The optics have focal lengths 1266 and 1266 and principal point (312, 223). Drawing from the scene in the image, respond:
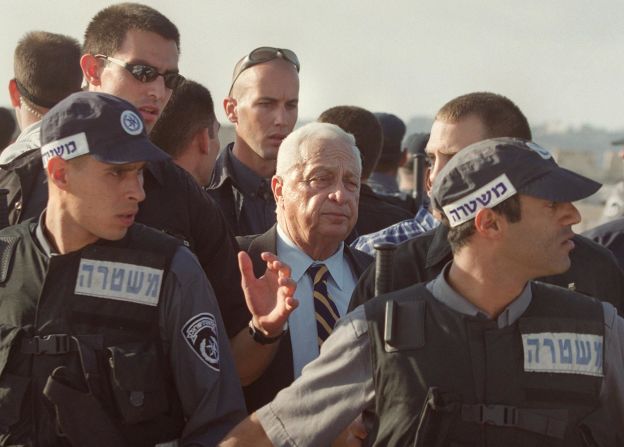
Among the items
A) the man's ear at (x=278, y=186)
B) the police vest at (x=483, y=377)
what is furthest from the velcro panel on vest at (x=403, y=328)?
Result: the man's ear at (x=278, y=186)

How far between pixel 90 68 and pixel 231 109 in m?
1.68

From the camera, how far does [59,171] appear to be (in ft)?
15.8

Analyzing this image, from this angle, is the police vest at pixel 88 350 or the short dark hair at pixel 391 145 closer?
the police vest at pixel 88 350

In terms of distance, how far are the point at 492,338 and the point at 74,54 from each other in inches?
142

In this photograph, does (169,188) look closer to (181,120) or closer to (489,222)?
(181,120)

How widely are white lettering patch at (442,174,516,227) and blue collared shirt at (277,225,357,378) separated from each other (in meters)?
1.11

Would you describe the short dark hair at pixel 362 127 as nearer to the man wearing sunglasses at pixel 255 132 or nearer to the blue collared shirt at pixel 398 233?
the man wearing sunglasses at pixel 255 132

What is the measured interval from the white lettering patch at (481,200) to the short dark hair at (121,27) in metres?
2.18

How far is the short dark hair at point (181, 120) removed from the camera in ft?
22.2

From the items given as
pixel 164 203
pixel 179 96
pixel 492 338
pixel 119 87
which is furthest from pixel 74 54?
pixel 492 338

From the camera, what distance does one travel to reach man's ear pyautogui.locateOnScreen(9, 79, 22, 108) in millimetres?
6883

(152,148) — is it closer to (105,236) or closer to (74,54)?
(105,236)

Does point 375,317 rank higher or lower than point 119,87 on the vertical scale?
lower

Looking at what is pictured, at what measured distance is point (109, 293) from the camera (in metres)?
4.75
